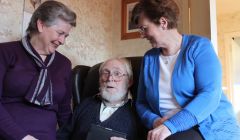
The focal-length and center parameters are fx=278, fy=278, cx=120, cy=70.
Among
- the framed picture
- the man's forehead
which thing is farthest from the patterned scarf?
the framed picture

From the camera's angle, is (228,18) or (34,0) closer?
(34,0)

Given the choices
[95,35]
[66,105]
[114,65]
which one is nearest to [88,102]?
[66,105]

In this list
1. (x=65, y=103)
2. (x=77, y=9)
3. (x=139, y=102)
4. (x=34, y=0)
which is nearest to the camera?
(x=139, y=102)

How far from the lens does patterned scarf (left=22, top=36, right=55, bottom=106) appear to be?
1251 millimetres

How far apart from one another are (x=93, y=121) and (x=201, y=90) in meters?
0.58

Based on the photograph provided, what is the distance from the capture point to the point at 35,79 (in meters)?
1.28

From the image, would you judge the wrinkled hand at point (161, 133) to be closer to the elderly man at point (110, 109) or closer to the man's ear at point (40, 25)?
the elderly man at point (110, 109)

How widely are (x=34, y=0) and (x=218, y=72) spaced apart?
1.23 metres

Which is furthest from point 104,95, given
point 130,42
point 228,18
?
point 228,18

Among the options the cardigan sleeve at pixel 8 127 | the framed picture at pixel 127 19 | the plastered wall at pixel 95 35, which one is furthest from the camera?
the framed picture at pixel 127 19

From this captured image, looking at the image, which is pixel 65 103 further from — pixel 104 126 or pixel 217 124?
pixel 217 124

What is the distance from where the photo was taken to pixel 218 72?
113cm

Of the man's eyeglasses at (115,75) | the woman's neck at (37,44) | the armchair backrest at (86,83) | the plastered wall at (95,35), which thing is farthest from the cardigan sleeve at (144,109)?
the plastered wall at (95,35)

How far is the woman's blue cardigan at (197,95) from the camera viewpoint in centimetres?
107
